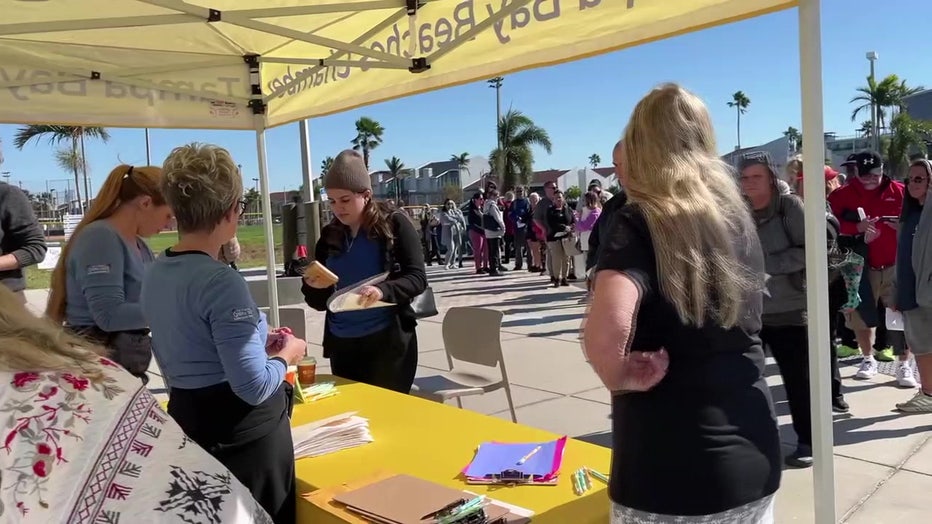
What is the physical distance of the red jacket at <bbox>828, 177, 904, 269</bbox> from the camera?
19.5ft

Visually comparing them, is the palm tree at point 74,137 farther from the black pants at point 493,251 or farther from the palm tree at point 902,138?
the palm tree at point 902,138

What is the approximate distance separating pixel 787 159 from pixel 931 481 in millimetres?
2621

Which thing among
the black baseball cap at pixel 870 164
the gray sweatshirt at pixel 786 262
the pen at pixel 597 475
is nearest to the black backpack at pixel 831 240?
the gray sweatshirt at pixel 786 262

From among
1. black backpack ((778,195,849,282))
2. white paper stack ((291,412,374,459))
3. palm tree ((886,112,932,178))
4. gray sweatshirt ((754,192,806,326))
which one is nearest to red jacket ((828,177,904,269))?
black backpack ((778,195,849,282))

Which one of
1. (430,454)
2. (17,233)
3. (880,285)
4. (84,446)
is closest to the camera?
(84,446)

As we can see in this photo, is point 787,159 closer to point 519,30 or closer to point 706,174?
point 519,30

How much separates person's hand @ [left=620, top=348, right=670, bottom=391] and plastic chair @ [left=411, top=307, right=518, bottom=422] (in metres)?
2.65

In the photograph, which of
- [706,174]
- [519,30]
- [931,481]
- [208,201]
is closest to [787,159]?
[931,481]

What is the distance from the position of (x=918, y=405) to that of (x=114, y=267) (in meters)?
5.02

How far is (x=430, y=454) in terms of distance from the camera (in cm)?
234

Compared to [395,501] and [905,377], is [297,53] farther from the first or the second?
[905,377]

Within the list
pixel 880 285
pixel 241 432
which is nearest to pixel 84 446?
pixel 241 432

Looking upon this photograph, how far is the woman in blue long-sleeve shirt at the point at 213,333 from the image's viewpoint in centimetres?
176

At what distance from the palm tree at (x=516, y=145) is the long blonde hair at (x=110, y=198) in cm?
3543
